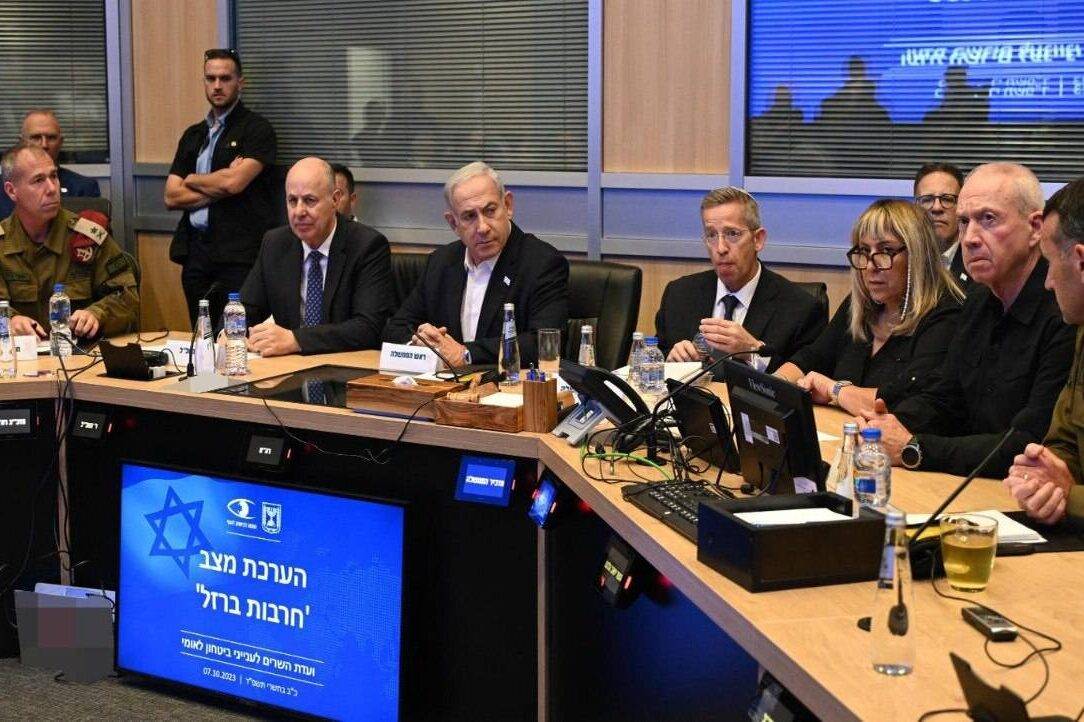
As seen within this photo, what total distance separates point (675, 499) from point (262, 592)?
1.40 metres

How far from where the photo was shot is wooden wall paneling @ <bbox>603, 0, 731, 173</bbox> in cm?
536

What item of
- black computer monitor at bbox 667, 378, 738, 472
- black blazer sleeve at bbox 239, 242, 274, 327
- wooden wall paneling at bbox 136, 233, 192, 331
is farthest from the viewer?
wooden wall paneling at bbox 136, 233, 192, 331

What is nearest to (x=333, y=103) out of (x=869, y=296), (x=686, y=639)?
(x=869, y=296)

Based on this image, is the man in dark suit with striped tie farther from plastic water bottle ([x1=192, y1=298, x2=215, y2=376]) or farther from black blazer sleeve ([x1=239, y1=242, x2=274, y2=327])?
plastic water bottle ([x1=192, y1=298, x2=215, y2=376])

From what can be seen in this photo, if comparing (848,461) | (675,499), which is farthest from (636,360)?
(848,461)

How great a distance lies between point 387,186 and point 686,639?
4052mm

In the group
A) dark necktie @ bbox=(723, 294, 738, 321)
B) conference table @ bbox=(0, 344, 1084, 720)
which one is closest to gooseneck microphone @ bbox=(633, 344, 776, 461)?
conference table @ bbox=(0, 344, 1084, 720)

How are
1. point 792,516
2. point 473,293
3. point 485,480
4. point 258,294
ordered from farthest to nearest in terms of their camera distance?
point 258,294
point 473,293
point 485,480
point 792,516

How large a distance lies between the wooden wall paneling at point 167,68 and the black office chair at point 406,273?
94.1 inches

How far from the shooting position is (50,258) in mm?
4613

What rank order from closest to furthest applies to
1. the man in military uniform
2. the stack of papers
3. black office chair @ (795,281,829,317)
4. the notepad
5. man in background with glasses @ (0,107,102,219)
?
the notepad
the stack of papers
black office chair @ (795,281,829,317)
the man in military uniform
man in background with glasses @ (0,107,102,219)

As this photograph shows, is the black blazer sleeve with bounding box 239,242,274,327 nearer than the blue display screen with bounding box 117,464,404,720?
No

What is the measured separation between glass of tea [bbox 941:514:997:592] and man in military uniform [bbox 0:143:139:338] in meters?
3.29

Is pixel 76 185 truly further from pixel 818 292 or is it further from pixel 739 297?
pixel 818 292
